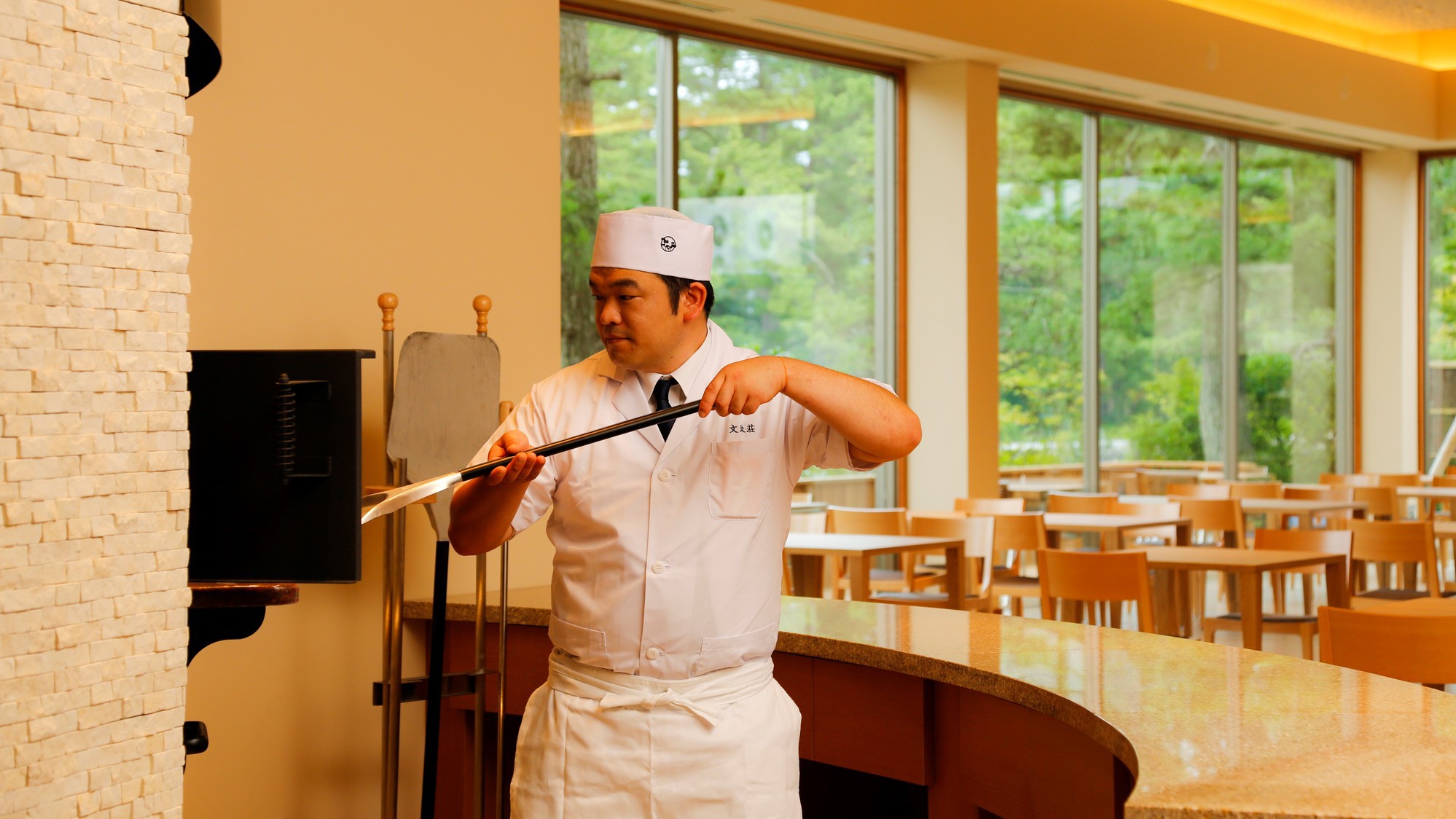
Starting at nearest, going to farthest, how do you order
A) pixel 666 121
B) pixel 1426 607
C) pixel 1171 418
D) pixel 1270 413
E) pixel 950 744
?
1. pixel 950 744
2. pixel 1426 607
3. pixel 666 121
4. pixel 1171 418
5. pixel 1270 413

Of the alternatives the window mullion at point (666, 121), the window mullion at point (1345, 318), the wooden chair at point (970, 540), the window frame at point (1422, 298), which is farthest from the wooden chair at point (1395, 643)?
the window frame at point (1422, 298)

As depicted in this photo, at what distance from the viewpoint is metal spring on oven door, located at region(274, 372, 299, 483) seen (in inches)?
82.0

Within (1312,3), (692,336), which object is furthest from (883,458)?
(1312,3)

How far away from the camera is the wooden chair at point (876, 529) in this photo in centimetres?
600

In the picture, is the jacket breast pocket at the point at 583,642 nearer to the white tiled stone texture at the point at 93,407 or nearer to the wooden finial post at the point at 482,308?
the white tiled stone texture at the point at 93,407

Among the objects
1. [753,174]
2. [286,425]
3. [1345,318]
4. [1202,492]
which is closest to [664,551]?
[286,425]

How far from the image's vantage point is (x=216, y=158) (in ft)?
10.5

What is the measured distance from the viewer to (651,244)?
2.01 meters

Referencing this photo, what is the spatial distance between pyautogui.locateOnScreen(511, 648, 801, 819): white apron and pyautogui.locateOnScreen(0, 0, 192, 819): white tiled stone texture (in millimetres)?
565

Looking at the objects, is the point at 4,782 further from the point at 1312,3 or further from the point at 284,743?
the point at 1312,3

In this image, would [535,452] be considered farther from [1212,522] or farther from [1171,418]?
[1171,418]

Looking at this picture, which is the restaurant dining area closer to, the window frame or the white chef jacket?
the white chef jacket

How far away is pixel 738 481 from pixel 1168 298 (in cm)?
829

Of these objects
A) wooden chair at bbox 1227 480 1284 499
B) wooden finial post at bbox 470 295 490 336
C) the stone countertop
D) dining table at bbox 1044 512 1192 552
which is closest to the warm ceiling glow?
wooden chair at bbox 1227 480 1284 499
